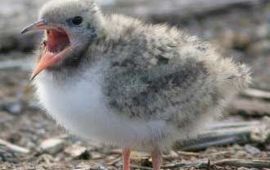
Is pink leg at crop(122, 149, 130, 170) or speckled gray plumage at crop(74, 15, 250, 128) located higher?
speckled gray plumage at crop(74, 15, 250, 128)

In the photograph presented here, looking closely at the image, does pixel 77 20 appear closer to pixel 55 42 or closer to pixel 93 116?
pixel 55 42

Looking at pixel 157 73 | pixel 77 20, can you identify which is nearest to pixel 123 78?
pixel 157 73

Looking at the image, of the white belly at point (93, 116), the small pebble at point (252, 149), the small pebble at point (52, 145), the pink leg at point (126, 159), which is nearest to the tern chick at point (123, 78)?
the white belly at point (93, 116)

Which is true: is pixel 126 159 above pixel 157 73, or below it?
below

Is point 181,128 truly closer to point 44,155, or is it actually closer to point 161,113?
point 161,113

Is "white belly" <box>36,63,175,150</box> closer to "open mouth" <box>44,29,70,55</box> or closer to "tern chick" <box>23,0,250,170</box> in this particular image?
"tern chick" <box>23,0,250,170</box>

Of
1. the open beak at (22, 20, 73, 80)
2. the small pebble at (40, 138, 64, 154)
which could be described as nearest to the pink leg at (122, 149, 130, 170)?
the open beak at (22, 20, 73, 80)

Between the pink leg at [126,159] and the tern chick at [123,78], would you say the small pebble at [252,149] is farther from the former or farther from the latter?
Result: the pink leg at [126,159]

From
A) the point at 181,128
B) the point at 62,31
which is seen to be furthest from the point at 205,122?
the point at 62,31
